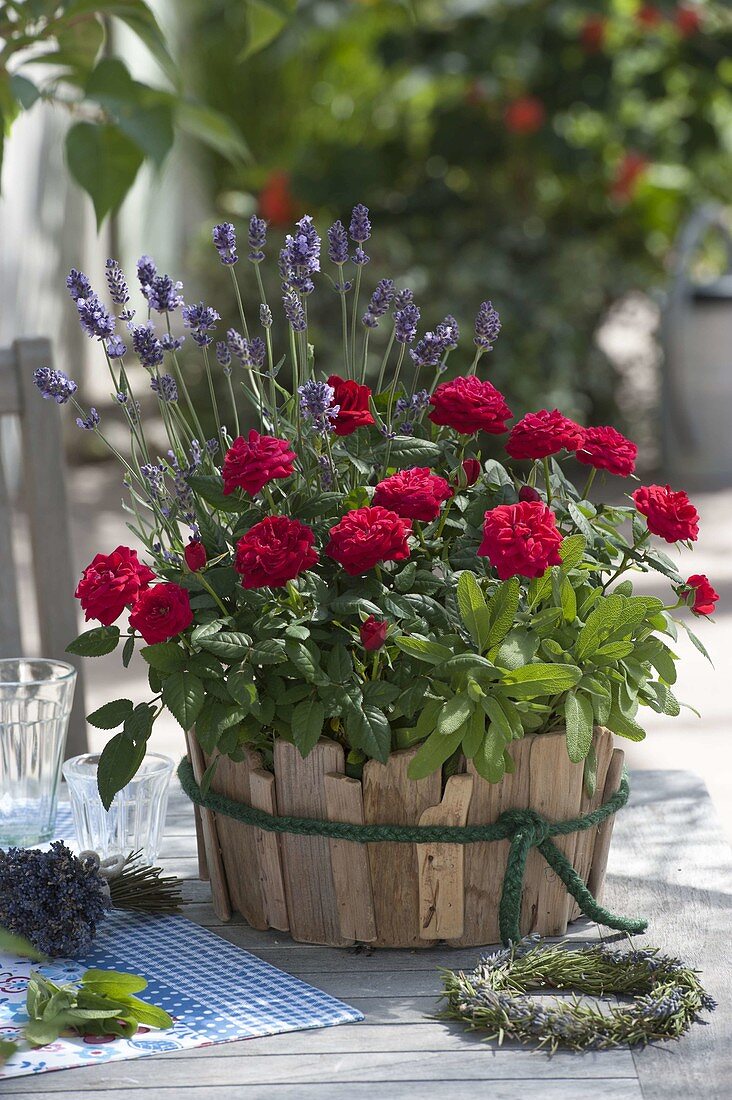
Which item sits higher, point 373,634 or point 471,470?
point 471,470

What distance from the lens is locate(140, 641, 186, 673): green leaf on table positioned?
954 mm

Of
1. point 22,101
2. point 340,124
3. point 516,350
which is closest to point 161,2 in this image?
point 340,124

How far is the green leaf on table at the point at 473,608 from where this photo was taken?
92cm

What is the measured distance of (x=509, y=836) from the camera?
96cm

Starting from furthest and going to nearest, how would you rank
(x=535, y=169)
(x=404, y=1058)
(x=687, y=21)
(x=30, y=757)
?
(x=535, y=169) < (x=687, y=21) < (x=30, y=757) < (x=404, y=1058)

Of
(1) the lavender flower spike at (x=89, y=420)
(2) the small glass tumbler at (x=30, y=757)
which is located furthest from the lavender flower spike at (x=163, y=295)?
(2) the small glass tumbler at (x=30, y=757)

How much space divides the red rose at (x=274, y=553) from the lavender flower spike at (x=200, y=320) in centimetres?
16

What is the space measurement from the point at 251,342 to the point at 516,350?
3.86 meters

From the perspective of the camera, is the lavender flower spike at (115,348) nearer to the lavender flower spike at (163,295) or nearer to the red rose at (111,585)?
the lavender flower spike at (163,295)

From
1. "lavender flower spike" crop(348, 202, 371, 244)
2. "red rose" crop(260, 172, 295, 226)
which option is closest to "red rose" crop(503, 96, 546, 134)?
"red rose" crop(260, 172, 295, 226)

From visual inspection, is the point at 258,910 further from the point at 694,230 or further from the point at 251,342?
the point at 694,230

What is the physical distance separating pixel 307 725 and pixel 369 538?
0.13 metres

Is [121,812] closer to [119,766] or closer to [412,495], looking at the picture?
[119,766]

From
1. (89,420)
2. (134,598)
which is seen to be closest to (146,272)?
(89,420)
